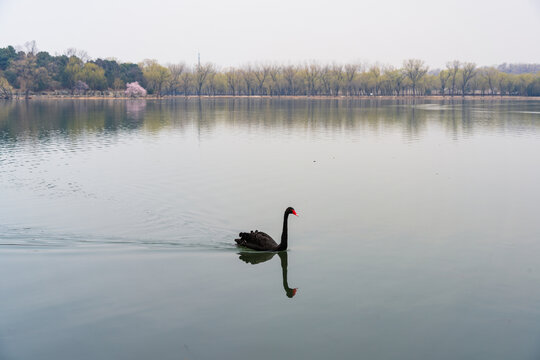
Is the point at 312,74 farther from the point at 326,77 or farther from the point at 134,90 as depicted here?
the point at 134,90

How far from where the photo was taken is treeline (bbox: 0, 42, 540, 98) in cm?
12638

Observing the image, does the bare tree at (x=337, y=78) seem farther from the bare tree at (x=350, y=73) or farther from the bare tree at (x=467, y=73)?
the bare tree at (x=467, y=73)

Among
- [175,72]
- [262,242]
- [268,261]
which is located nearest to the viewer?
[268,261]

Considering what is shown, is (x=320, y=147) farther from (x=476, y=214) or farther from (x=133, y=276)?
(x=133, y=276)

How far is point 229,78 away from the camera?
157500 mm

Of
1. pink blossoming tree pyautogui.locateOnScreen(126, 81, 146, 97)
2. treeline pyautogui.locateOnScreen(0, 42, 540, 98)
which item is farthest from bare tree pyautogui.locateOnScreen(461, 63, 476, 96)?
pink blossoming tree pyautogui.locateOnScreen(126, 81, 146, 97)

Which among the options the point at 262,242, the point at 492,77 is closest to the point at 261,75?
the point at 492,77

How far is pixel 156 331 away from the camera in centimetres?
823

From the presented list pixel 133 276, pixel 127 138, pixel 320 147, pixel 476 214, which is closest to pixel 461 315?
pixel 133 276

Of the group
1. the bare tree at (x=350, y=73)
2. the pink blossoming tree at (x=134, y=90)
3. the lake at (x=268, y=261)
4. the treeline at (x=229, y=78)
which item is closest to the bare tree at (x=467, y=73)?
the treeline at (x=229, y=78)

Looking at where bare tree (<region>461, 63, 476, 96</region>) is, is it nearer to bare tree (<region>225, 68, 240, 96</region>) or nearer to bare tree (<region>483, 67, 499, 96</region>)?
bare tree (<region>483, 67, 499, 96</region>)

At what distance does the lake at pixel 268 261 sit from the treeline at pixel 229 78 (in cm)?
11229

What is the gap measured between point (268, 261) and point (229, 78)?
150009 millimetres

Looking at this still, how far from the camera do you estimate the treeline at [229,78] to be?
126 m
